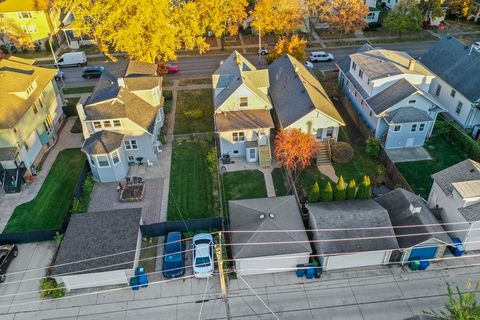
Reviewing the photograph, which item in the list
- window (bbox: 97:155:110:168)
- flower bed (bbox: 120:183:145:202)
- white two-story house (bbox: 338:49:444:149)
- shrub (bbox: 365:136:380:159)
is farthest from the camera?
shrub (bbox: 365:136:380:159)

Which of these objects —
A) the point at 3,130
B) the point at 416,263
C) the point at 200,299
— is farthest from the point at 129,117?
the point at 416,263

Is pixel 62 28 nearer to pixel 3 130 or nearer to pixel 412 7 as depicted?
pixel 3 130

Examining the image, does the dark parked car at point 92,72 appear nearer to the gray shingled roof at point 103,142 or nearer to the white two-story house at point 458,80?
the gray shingled roof at point 103,142

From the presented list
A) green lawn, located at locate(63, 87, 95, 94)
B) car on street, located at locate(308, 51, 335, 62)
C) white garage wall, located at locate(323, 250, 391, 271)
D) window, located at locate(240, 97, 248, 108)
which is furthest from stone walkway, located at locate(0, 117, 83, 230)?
car on street, located at locate(308, 51, 335, 62)

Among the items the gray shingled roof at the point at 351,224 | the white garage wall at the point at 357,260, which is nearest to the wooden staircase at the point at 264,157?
the gray shingled roof at the point at 351,224

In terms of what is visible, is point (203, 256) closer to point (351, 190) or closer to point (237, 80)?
point (351, 190)

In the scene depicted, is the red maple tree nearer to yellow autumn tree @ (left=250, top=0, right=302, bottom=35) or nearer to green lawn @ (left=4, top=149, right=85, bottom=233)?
green lawn @ (left=4, top=149, right=85, bottom=233)

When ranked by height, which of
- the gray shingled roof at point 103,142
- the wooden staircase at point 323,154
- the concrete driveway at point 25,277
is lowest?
the concrete driveway at point 25,277
